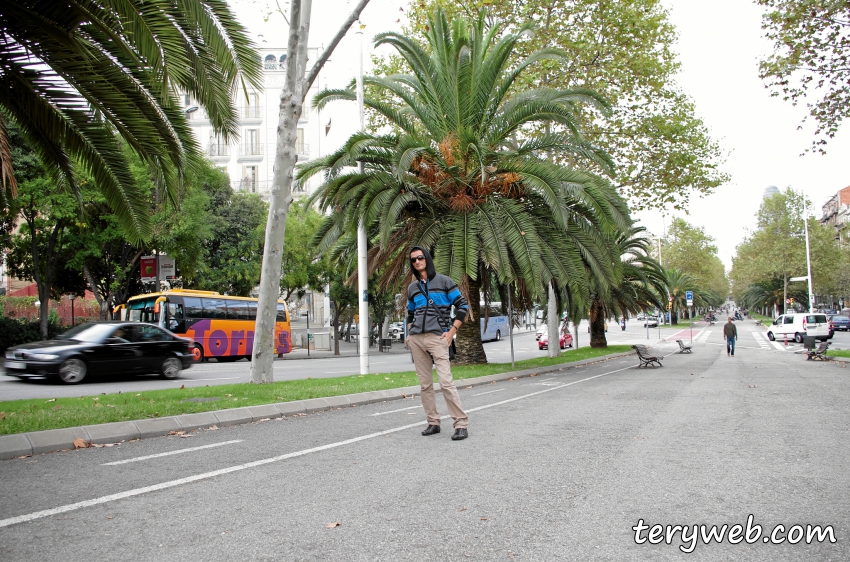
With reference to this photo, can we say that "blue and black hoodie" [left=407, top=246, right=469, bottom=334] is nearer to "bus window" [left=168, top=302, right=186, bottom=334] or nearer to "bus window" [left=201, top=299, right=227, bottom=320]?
"bus window" [left=168, top=302, right=186, bottom=334]

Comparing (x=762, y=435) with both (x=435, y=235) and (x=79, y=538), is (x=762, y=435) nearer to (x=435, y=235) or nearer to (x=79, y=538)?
(x=79, y=538)

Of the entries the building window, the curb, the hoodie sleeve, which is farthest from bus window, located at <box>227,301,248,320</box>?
the building window

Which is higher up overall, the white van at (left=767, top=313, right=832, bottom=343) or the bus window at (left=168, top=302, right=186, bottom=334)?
the bus window at (left=168, top=302, right=186, bottom=334)

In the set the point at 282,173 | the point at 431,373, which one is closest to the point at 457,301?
the point at 431,373

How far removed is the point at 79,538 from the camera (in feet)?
11.9

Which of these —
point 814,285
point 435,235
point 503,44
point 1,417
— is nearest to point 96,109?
point 1,417

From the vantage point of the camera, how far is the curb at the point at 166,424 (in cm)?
643

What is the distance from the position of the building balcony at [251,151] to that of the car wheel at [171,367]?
37105 mm

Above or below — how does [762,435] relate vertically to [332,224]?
below

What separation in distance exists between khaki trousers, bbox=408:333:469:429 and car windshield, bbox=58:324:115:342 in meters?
11.9

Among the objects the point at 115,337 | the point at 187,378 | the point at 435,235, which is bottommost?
the point at 187,378

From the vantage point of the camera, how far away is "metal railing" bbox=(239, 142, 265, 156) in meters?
52.5

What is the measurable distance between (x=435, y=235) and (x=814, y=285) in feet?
225

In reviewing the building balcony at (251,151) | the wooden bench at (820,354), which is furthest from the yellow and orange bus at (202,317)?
the building balcony at (251,151)
